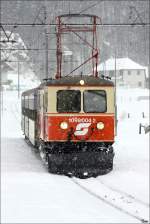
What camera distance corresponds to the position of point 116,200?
12656 mm

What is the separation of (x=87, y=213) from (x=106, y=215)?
371 millimetres

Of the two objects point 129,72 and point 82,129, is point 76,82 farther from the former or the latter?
point 129,72

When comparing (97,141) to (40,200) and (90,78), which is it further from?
(40,200)

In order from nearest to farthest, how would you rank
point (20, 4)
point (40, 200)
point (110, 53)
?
point (40, 200) < point (20, 4) < point (110, 53)

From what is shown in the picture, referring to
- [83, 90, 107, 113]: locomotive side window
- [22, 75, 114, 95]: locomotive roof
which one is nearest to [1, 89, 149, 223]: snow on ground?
[83, 90, 107, 113]: locomotive side window

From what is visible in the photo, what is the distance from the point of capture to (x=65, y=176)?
1633 cm

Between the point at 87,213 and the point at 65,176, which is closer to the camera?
the point at 87,213

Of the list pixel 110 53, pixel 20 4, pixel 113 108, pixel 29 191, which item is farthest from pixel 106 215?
pixel 110 53

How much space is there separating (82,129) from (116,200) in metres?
4.70

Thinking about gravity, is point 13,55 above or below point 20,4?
below

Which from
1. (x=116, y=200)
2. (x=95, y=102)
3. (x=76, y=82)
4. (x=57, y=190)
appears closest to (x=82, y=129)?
(x=95, y=102)

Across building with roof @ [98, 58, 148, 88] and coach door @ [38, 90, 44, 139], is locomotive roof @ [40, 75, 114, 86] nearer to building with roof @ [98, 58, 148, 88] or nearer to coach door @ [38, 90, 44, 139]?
coach door @ [38, 90, 44, 139]

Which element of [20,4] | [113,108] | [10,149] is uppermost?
[20,4]

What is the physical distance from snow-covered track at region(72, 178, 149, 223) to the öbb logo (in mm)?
1807
